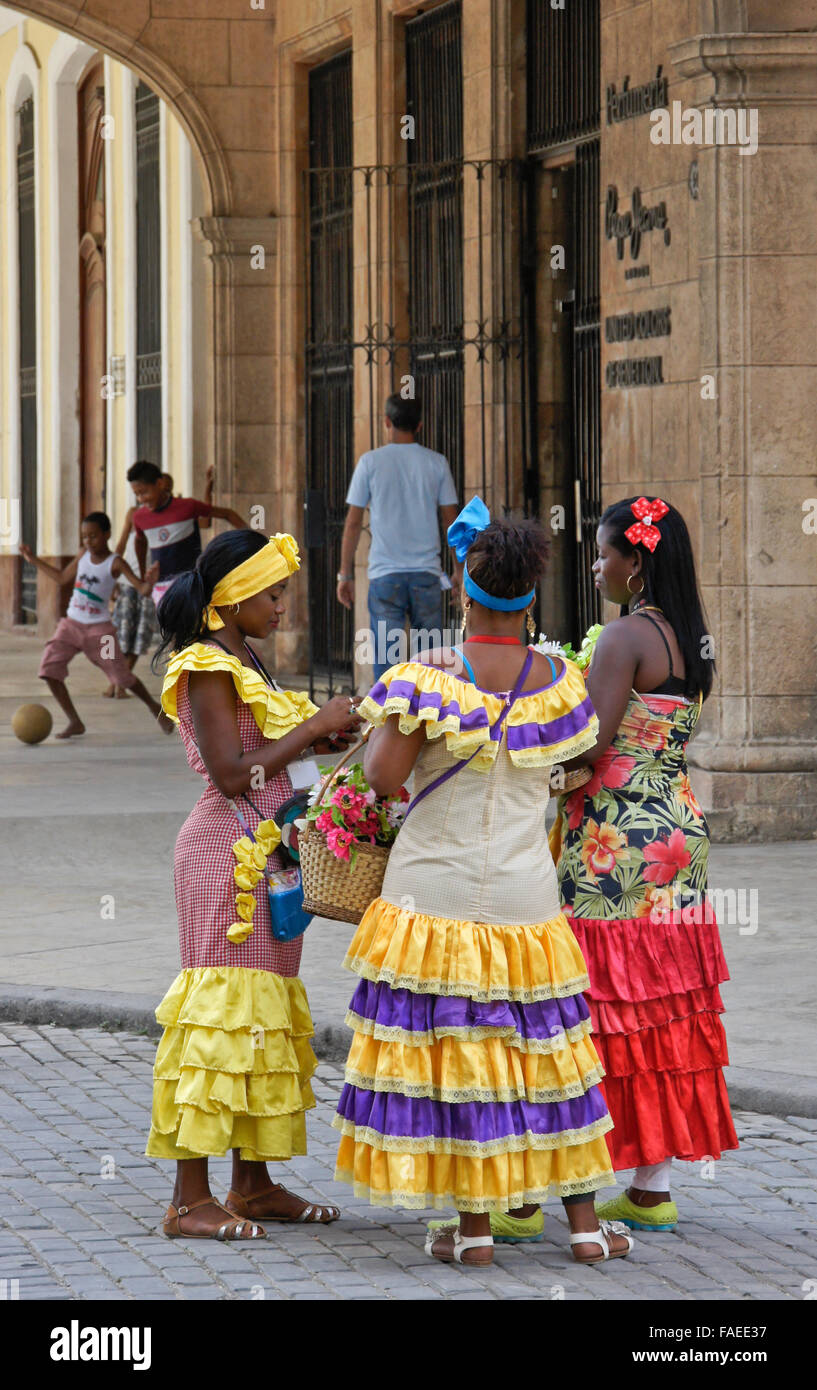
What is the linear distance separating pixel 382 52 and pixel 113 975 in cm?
962

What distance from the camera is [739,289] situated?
1009 centimetres

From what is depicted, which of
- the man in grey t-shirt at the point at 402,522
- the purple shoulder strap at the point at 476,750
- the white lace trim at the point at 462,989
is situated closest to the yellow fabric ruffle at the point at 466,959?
the white lace trim at the point at 462,989

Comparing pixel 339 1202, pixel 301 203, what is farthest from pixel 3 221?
pixel 339 1202

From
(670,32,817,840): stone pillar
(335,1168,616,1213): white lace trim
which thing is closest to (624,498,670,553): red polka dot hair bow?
(335,1168,616,1213): white lace trim

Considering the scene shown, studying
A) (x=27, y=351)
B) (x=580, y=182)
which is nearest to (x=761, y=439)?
(x=580, y=182)

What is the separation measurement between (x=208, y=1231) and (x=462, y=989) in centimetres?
87

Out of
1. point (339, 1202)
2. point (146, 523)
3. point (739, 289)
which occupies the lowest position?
point (339, 1202)

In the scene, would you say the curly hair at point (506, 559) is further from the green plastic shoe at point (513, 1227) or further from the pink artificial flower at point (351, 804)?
the green plastic shoe at point (513, 1227)

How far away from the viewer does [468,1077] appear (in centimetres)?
467

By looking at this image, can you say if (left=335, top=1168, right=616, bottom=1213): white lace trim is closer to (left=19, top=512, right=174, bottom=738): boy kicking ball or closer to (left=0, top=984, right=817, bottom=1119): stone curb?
(left=0, top=984, right=817, bottom=1119): stone curb

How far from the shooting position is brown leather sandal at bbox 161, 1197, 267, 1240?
503 centimetres

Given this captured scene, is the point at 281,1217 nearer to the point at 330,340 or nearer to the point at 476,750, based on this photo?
the point at 476,750

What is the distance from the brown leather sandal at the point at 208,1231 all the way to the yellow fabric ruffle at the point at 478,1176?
1.29 feet
